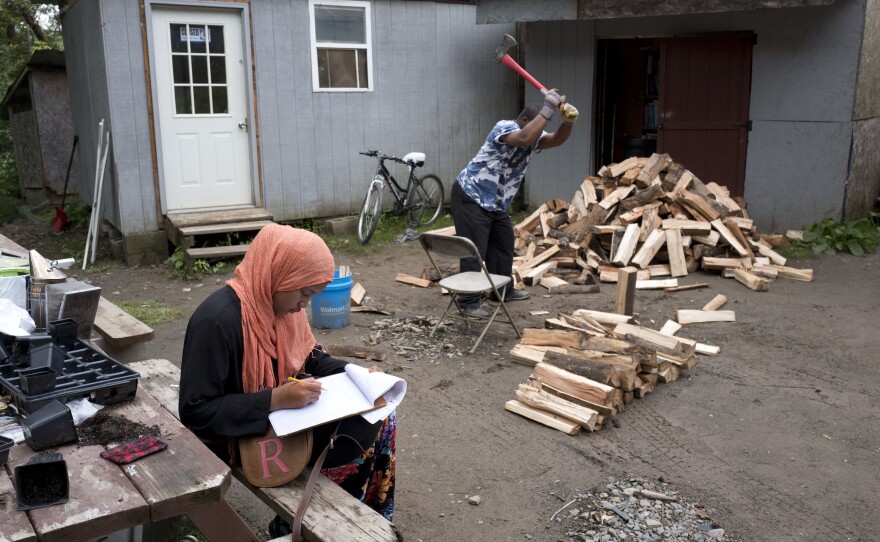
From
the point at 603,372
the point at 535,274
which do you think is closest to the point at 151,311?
the point at 535,274

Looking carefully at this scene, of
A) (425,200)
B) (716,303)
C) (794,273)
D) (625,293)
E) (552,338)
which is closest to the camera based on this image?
(552,338)

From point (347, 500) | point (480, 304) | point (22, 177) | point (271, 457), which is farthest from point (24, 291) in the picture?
point (22, 177)

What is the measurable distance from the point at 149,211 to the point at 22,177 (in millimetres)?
8166

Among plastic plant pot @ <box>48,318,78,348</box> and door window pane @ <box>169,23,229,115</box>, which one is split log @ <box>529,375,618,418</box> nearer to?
plastic plant pot @ <box>48,318,78,348</box>

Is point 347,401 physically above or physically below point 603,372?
above

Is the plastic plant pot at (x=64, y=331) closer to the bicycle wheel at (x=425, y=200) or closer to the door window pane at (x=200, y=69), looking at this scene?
the door window pane at (x=200, y=69)

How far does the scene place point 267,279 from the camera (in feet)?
9.62

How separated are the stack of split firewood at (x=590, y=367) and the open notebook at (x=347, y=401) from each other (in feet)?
7.32

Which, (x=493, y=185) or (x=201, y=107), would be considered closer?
→ (x=493, y=185)

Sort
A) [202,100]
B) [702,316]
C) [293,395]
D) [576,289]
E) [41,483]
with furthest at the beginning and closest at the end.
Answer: [202,100], [576,289], [702,316], [293,395], [41,483]

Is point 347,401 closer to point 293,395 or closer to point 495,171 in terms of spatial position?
point 293,395

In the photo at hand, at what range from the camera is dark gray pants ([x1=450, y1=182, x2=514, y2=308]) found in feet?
24.0

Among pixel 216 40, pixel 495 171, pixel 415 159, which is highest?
pixel 216 40

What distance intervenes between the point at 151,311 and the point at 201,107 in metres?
3.52
